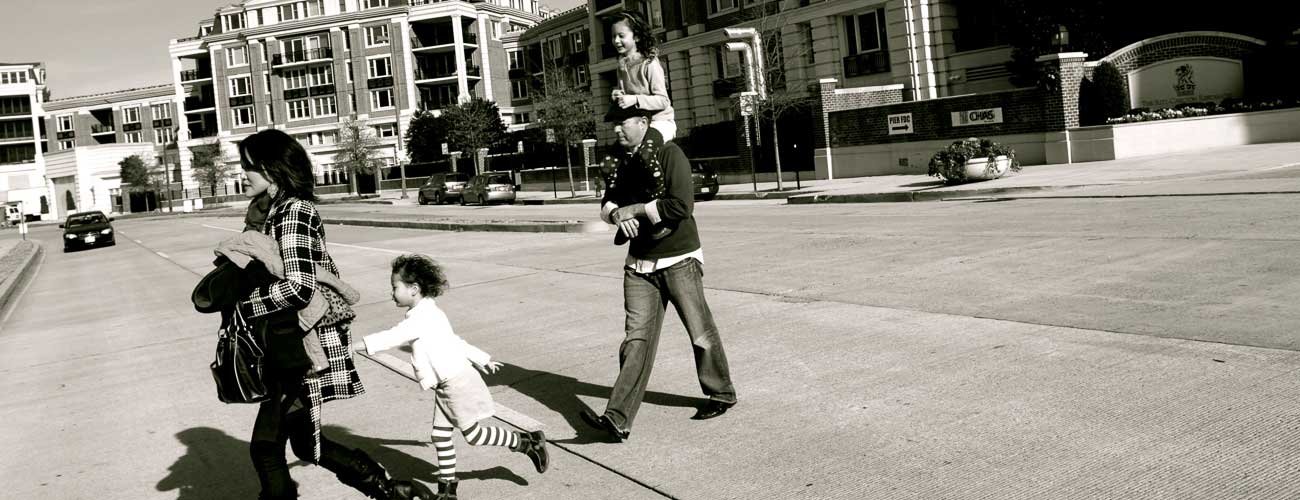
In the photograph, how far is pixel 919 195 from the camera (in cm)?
2133

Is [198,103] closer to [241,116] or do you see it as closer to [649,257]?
[241,116]

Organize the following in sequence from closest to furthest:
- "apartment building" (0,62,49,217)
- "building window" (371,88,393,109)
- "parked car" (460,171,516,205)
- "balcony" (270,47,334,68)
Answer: "parked car" (460,171,516,205), "building window" (371,88,393,109), "balcony" (270,47,334,68), "apartment building" (0,62,49,217)

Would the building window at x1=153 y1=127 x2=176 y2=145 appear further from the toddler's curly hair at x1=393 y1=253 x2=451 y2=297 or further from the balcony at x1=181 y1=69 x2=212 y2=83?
the toddler's curly hair at x1=393 y1=253 x2=451 y2=297

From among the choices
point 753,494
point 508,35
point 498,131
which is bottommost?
point 753,494

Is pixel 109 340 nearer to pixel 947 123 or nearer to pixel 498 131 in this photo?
pixel 947 123

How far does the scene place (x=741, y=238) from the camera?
15812 mm

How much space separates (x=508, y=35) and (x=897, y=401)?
87.7 metres

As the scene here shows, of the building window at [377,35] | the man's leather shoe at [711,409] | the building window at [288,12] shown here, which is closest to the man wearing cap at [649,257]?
the man's leather shoe at [711,409]

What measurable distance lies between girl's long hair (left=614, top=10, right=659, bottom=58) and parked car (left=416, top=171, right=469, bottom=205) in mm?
42320

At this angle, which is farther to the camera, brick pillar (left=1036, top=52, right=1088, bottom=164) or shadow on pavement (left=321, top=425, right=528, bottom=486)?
brick pillar (left=1036, top=52, right=1088, bottom=164)

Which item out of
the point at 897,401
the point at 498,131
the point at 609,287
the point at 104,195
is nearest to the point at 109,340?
the point at 609,287

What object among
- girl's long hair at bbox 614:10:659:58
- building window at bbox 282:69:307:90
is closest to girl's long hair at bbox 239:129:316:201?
girl's long hair at bbox 614:10:659:58

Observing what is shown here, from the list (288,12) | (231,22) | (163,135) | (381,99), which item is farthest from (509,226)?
(163,135)

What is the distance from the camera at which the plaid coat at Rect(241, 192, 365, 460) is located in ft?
12.8
